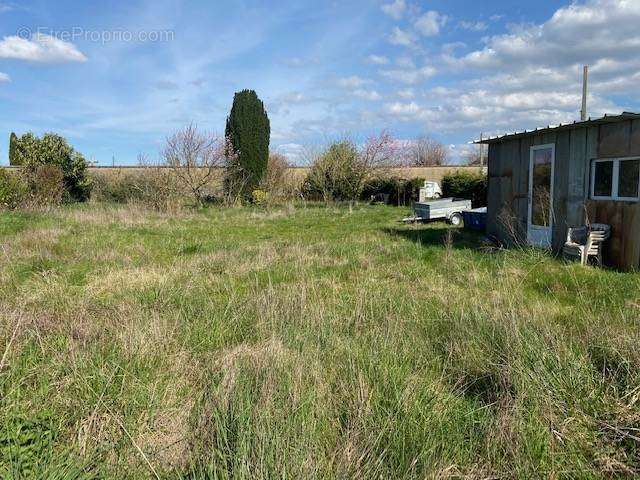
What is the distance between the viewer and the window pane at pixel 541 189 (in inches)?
357

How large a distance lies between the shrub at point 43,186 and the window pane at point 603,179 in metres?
18.1

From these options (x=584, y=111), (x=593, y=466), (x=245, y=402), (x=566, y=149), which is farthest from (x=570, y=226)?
(x=584, y=111)

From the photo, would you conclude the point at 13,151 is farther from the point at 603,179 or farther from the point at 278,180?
the point at 603,179

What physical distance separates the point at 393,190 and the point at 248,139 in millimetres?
8418

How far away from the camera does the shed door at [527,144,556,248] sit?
8.99 meters

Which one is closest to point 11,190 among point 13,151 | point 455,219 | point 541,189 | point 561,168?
point 13,151

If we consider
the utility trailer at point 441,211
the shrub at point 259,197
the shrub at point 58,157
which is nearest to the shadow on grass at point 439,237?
the utility trailer at point 441,211

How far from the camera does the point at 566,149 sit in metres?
8.46

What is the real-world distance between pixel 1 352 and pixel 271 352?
2.01 meters

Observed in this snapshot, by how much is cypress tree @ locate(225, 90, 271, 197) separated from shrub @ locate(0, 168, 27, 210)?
30.3ft

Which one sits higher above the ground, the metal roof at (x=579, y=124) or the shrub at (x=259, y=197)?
the metal roof at (x=579, y=124)

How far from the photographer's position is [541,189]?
927cm

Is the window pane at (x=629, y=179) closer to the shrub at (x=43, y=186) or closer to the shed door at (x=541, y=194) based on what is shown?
the shed door at (x=541, y=194)

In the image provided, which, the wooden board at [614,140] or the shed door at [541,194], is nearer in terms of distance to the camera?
the wooden board at [614,140]
